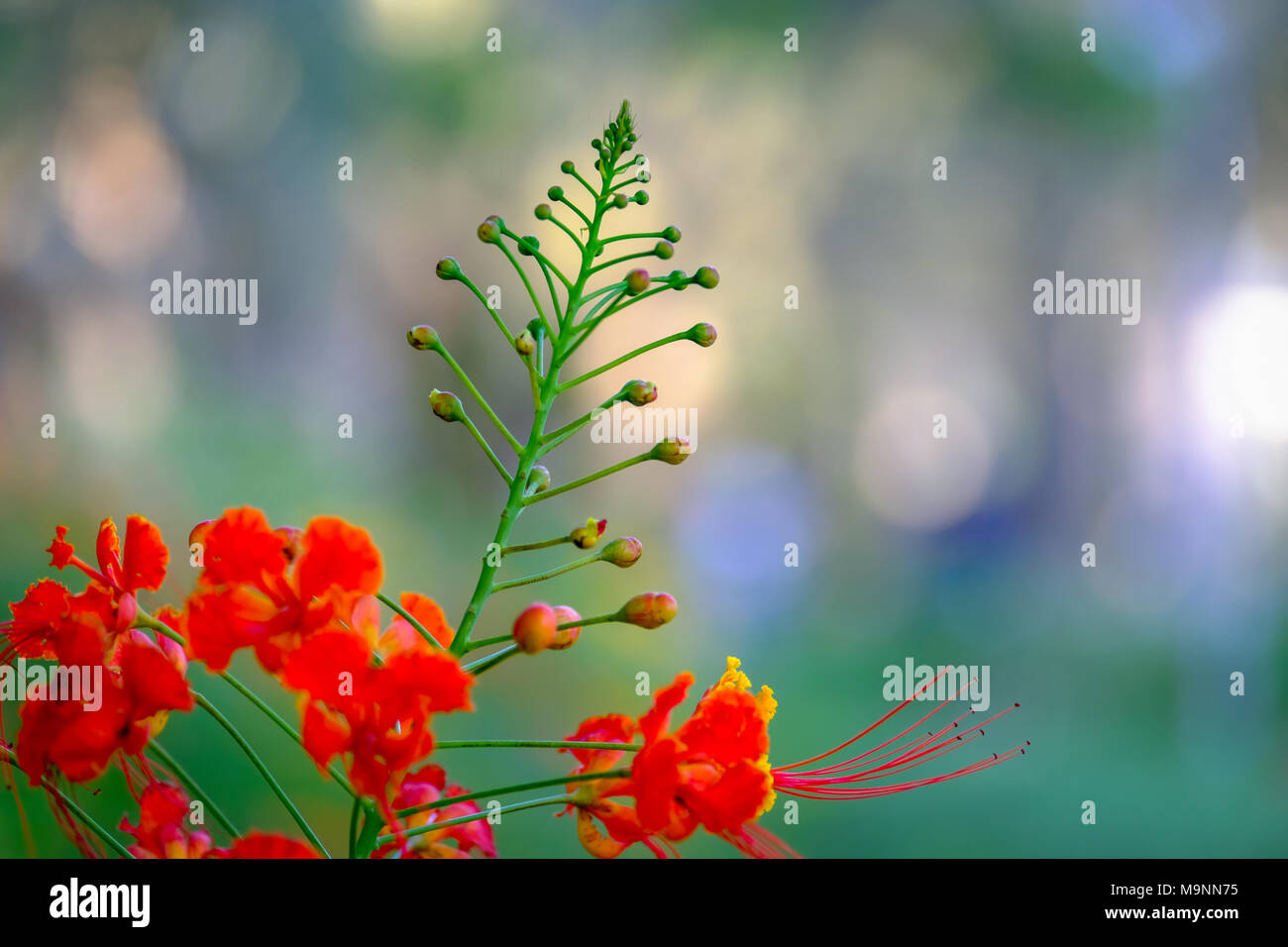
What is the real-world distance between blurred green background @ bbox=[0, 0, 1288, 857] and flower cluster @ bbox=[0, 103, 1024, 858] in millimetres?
1848

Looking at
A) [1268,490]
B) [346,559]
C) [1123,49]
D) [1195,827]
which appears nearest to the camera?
[346,559]

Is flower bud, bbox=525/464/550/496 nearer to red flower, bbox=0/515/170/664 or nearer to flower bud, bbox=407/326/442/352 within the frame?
flower bud, bbox=407/326/442/352

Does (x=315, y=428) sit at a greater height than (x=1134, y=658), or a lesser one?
greater

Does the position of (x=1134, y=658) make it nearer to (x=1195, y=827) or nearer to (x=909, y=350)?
(x=1195, y=827)

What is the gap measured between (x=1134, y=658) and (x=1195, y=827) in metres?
0.57

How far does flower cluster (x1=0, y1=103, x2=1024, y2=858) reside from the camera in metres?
0.40

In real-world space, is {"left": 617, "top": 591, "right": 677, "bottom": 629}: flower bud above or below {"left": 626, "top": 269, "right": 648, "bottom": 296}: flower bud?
below

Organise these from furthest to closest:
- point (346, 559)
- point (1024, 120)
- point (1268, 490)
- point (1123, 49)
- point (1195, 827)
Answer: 1. point (1024, 120)
2. point (1123, 49)
3. point (1268, 490)
4. point (1195, 827)
5. point (346, 559)

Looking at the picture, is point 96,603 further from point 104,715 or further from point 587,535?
point 587,535

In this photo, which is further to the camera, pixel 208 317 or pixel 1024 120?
pixel 1024 120

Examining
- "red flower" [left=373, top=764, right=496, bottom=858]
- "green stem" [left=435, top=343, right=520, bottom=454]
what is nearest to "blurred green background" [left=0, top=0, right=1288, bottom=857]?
"red flower" [left=373, top=764, right=496, bottom=858]

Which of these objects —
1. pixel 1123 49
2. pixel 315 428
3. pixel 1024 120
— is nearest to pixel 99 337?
pixel 315 428

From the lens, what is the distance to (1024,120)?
121 inches

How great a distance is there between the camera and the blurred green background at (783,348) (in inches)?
98.2
